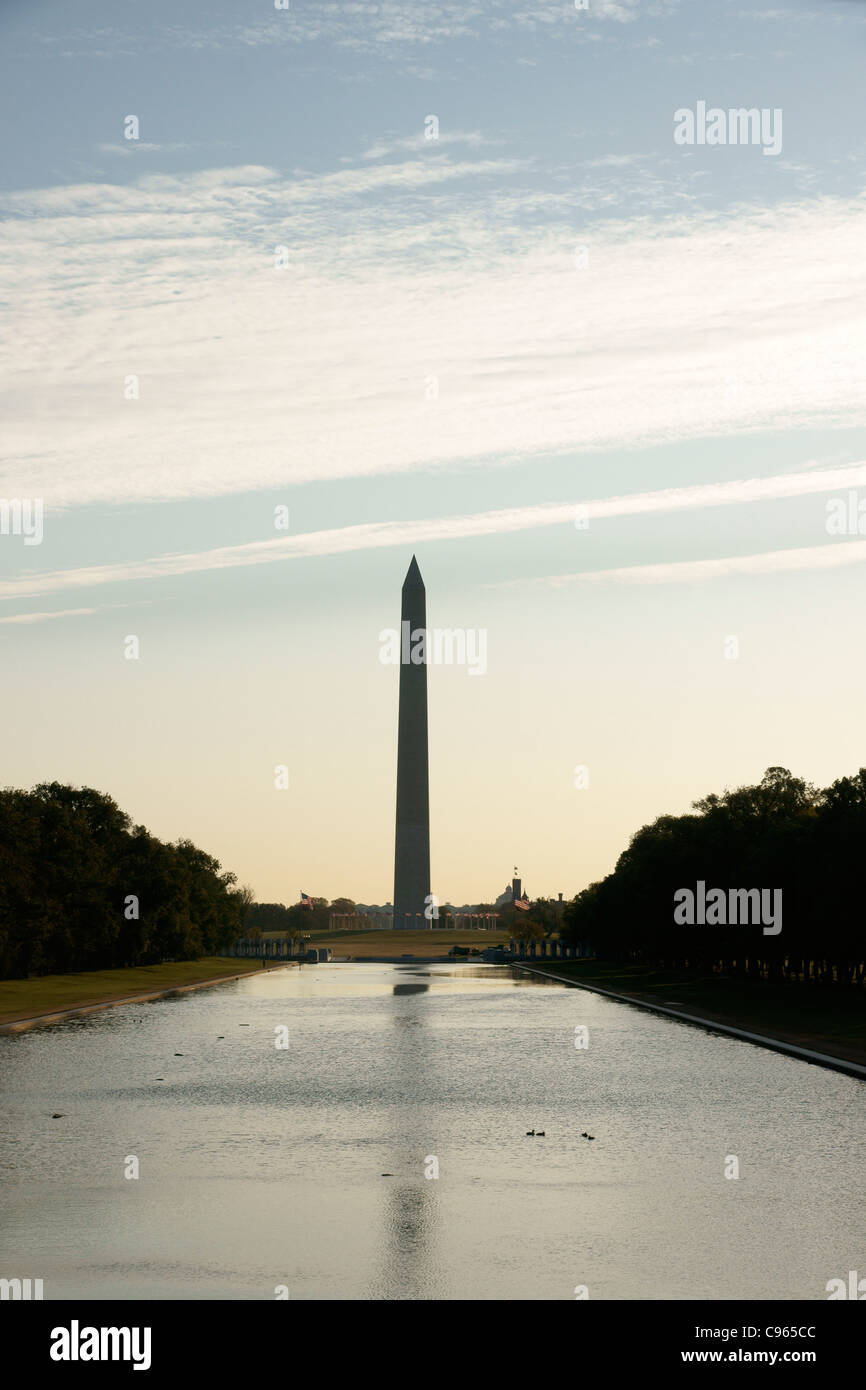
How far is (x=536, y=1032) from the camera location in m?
37.3

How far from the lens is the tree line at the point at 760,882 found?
Answer: 5934cm

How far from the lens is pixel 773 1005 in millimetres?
49656

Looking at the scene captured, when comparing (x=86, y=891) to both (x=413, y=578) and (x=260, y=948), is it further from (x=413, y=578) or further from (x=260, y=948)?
(x=260, y=948)

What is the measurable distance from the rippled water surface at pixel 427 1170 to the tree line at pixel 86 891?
43.0 m

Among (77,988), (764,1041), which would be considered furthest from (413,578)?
(764,1041)

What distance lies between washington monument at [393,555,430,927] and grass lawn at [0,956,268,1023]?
4231 cm

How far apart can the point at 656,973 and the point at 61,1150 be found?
7587cm

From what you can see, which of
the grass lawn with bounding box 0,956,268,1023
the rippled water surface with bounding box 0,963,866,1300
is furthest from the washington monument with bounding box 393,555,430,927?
the rippled water surface with bounding box 0,963,866,1300

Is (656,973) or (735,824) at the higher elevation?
(735,824)

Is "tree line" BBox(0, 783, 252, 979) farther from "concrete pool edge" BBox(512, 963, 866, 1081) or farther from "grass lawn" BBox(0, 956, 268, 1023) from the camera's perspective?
"concrete pool edge" BBox(512, 963, 866, 1081)

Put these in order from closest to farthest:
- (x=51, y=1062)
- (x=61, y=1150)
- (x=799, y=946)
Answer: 1. (x=61, y=1150)
2. (x=51, y=1062)
3. (x=799, y=946)

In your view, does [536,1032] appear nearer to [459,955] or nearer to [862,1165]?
[862,1165]

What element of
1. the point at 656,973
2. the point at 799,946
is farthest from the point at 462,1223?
the point at 656,973

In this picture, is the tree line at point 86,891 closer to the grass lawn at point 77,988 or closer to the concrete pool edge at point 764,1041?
the grass lawn at point 77,988
